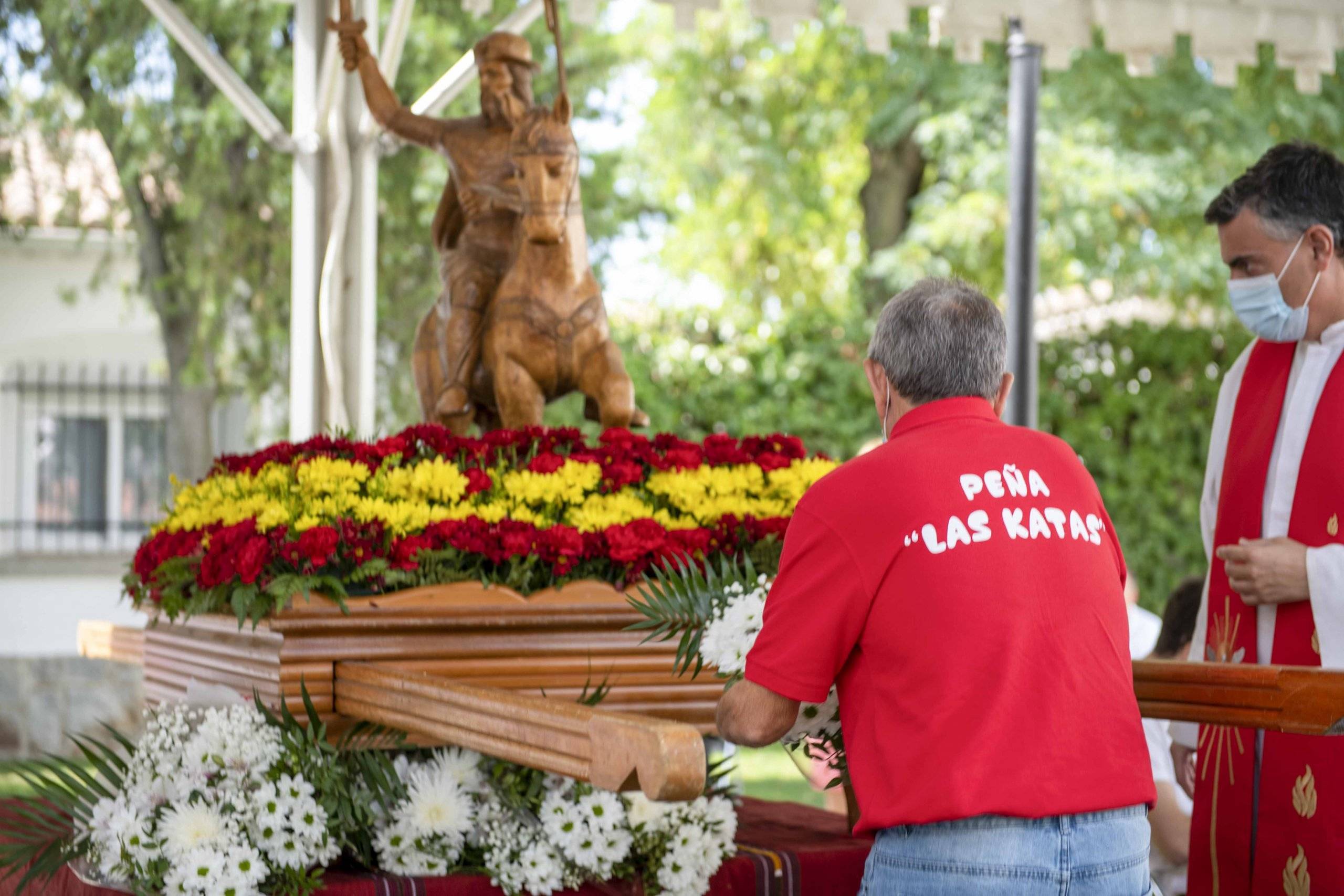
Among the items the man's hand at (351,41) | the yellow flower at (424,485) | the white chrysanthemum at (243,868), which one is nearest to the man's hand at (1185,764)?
the yellow flower at (424,485)

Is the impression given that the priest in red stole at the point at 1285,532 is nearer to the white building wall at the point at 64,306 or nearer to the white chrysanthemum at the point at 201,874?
the white chrysanthemum at the point at 201,874

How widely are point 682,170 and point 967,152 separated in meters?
2.79

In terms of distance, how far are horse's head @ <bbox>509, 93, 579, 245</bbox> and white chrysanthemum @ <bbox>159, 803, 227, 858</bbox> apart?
1.36m

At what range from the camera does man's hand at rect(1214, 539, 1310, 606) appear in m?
2.70

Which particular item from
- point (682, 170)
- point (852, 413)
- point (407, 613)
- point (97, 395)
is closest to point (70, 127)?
point (97, 395)

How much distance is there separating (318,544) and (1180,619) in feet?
7.91

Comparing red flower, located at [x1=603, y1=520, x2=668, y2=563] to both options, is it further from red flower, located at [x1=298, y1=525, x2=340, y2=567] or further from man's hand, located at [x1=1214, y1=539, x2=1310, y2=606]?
man's hand, located at [x1=1214, y1=539, x2=1310, y2=606]

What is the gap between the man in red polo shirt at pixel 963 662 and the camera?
1.86 m

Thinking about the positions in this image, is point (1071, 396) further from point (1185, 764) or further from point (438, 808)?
point (438, 808)

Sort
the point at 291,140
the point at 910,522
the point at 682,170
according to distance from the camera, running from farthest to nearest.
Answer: the point at 682,170, the point at 291,140, the point at 910,522

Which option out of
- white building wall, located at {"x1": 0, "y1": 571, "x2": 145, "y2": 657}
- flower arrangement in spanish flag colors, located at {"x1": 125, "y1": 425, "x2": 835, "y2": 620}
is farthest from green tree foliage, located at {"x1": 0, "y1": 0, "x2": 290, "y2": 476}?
flower arrangement in spanish flag colors, located at {"x1": 125, "y1": 425, "x2": 835, "y2": 620}

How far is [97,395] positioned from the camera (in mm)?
11516

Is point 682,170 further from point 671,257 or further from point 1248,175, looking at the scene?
point 1248,175

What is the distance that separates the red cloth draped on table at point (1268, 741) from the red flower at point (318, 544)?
1.66 metres
